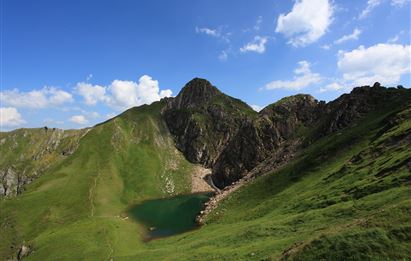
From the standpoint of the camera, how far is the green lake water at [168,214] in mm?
110600

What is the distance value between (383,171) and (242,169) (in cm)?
12425

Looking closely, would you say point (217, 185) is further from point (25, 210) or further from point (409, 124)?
point (409, 124)

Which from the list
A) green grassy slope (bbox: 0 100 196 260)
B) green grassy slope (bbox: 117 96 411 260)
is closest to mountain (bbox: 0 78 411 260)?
green grassy slope (bbox: 117 96 411 260)

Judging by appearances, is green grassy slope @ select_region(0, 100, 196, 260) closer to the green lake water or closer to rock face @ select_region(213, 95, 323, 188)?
the green lake water

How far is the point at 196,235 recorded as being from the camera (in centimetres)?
8425

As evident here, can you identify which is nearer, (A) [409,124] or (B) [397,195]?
(B) [397,195]

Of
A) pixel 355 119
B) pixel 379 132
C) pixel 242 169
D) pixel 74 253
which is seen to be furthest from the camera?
pixel 242 169

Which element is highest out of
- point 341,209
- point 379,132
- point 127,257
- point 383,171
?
point 379,132

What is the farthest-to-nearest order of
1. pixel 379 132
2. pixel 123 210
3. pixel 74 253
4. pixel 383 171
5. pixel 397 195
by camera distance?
pixel 123 210, pixel 379 132, pixel 74 253, pixel 383 171, pixel 397 195

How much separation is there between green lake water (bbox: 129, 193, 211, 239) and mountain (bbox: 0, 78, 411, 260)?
6.80m

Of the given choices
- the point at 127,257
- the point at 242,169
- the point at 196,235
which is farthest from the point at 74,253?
the point at 242,169

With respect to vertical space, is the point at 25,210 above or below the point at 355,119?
below

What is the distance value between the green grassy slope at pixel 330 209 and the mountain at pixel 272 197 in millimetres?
247

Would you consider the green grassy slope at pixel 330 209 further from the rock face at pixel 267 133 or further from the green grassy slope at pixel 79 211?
the rock face at pixel 267 133
